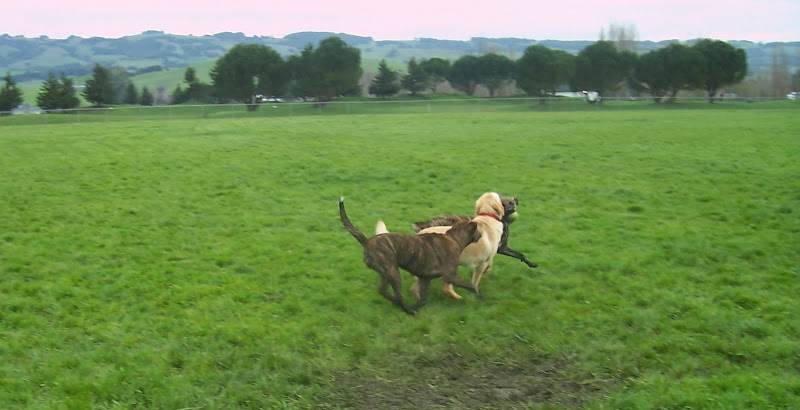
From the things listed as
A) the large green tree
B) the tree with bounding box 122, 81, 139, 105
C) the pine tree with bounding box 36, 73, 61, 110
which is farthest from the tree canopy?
the tree with bounding box 122, 81, 139, 105

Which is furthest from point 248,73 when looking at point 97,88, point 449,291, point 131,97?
point 449,291

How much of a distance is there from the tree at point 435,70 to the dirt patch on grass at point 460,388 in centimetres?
6024

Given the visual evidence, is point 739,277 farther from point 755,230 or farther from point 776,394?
point 776,394

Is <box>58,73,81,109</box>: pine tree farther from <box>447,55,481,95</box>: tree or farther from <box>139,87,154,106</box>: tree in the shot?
<box>447,55,481,95</box>: tree

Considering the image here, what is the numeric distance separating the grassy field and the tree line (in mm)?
39240

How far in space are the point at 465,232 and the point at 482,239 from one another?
0.32m

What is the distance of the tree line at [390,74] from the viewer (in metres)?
53.3

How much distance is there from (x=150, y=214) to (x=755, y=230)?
10440 mm

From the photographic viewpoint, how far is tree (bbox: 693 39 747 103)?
53.3 m

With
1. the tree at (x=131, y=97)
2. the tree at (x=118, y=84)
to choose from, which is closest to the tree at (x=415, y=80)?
the tree at (x=131, y=97)

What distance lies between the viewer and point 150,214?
41.5 ft

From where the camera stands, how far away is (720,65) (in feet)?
175

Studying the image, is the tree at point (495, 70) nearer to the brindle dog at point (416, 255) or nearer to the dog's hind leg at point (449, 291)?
the dog's hind leg at point (449, 291)

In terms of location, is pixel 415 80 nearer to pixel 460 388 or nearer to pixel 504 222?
pixel 504 222
